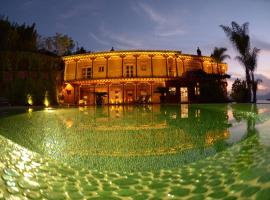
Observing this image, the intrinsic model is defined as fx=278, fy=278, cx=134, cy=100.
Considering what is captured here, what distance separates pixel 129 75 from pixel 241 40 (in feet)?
40.1

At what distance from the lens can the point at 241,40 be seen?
1008 inches

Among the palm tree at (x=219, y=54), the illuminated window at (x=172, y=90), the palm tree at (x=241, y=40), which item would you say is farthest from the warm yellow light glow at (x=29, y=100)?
the palm tree at (x=219, y=54)

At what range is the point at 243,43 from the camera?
25641 mm

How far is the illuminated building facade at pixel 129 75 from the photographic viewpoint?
99.1 ft

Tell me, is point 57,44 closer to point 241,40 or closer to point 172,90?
point 172,90

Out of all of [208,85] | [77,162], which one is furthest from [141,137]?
[208,85]

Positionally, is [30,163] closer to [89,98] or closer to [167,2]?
[167,2]

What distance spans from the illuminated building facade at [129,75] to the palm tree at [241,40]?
429 centimetres

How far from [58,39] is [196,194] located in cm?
4237

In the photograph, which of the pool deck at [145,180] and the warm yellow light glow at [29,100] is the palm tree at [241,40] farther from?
the pool deck at [145,180]

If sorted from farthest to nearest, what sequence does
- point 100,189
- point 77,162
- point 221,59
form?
point 221,59 → point 77,162 → point 100,189

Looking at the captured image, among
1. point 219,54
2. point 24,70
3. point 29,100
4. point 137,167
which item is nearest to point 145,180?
point 137,167

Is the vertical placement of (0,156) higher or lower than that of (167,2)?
lower

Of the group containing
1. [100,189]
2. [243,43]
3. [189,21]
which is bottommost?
[100,189]
